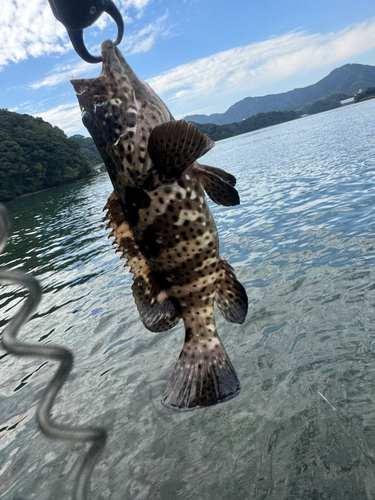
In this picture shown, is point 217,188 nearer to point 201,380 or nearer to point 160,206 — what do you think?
point 160,206

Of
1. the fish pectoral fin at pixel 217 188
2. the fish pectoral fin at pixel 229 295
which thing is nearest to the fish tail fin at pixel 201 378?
the fish pectoral fin at pixel 229 295

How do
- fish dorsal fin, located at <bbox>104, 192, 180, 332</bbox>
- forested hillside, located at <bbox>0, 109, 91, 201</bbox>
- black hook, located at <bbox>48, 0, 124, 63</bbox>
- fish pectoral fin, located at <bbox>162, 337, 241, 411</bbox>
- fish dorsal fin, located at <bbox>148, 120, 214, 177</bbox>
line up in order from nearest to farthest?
black hook, located at <bbox>48, 0, 124, 63</bbox>, fish dorsal fin, located at <bbox>148, 120, 214, 177</bbox>, fish dorsal fin, located at <bbox>104, 192, 180, 332</bbox>, fish pectoral fin, located at <bbox>162, 337, 241, 411</bbox>, forested hillside, located at <bbox>0, 109, 91, 201</bbox>

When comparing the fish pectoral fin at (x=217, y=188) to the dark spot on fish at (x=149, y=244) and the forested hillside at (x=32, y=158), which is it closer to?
the dark spot on fish at (x=149, y=244)

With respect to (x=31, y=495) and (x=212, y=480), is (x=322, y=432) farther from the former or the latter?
(x=31, y=495)

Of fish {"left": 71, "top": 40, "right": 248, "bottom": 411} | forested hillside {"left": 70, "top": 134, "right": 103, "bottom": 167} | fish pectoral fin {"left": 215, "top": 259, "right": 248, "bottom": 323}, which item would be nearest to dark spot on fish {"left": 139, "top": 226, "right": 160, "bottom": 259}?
fish {"left": 71, "top": 40, "right": 248, "bottom": 411}

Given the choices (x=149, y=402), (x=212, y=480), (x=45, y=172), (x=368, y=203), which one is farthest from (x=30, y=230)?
(x=45, y=172)

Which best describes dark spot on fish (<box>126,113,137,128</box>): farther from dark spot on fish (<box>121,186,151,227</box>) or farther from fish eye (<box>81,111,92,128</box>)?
dark spot on fish (<box>121,186,151,227</box>)
